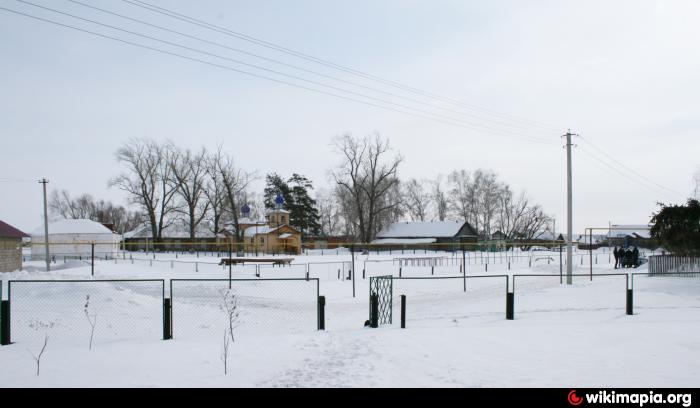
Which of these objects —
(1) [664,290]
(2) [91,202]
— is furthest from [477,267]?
(2) [91,202]

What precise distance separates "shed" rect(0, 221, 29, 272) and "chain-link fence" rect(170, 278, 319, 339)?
2032 centimetres

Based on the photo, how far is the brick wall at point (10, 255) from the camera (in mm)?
36625

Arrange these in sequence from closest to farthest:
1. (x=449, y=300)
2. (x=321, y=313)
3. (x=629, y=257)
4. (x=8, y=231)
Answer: (x=321, y=313) → (x=449, y=300) → (x=629, y=257) → (x=8, y=231)

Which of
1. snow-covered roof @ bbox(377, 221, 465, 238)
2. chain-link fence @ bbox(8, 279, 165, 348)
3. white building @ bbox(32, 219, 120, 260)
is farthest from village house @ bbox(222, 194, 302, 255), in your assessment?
chain-link fence @ bbox(8, 279, 165, 348)

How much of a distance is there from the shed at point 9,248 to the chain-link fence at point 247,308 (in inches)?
800

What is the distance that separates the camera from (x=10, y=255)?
37.5 meters

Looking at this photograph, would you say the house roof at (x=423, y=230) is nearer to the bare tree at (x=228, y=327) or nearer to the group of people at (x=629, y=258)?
the group of people at (x=629, y=258)

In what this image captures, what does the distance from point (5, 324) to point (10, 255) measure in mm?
32420

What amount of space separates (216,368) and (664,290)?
1972cm

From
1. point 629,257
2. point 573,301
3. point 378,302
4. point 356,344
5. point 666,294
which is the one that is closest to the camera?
point 356,344

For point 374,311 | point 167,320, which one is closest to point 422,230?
point 374,311

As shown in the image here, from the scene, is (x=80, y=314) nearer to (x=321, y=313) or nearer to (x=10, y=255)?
(x=321, y=313)
